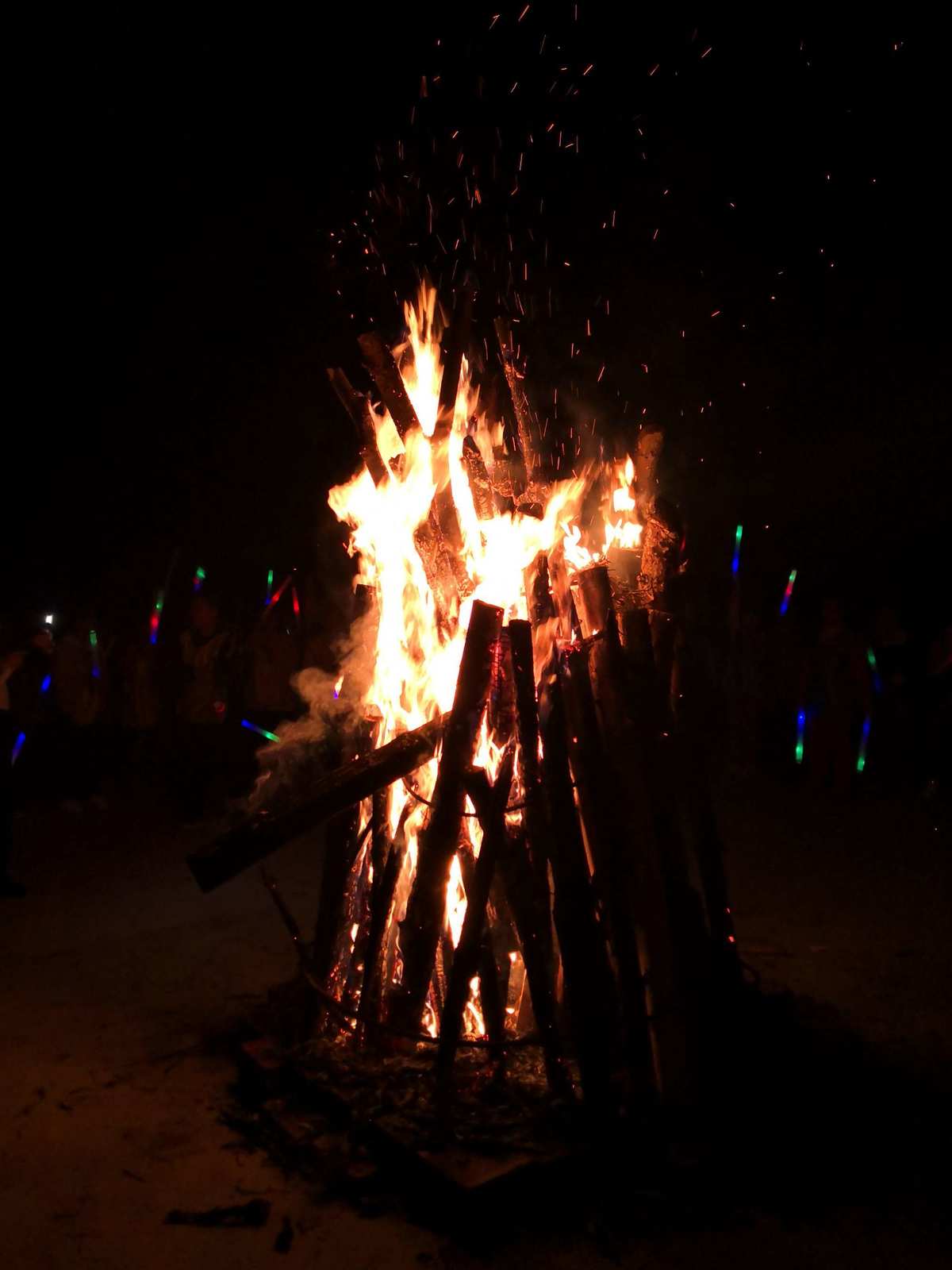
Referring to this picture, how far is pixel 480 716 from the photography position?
356 centimetres

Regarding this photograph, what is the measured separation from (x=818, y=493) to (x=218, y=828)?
9.77m

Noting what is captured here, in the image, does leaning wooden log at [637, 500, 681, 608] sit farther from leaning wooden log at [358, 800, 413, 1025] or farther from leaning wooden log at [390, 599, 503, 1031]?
leaning wooden log at [358, 800, 413, 1025]

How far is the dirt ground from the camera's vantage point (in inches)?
108

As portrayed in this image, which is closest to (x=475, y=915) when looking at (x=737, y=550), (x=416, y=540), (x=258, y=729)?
(x=416, y=540)

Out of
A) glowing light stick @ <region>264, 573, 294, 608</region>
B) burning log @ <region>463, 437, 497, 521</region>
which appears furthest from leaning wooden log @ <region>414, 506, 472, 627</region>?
glowing light stick @ <region>264, 573, 294, 608</region>

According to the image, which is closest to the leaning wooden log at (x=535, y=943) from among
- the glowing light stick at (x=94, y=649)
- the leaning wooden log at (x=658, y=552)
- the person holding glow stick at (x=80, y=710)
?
the leaning wooden log at (x=658, y=552)

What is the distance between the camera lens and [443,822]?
3414 mm

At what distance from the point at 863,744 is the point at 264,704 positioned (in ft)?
21.9

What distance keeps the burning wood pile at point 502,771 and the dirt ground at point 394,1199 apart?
16.3 inches

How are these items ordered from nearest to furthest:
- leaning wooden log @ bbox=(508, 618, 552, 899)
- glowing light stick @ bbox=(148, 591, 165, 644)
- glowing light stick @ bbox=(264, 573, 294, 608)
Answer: leaning wooden log @ bbox=(508, 618, 552, 899) < glowing light stick @ bbox=(148, 591, 165, 644) < glowing light stick @ bbox=(264, 573, 294, 608)

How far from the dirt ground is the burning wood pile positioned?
1.35ft

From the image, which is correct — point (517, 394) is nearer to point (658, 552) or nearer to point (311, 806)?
point (658, 552)

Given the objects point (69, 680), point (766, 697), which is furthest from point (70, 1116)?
point (766, 697)

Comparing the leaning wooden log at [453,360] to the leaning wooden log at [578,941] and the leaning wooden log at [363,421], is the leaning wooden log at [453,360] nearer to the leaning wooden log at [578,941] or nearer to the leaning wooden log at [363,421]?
the leaning wooden log at [363,421]
